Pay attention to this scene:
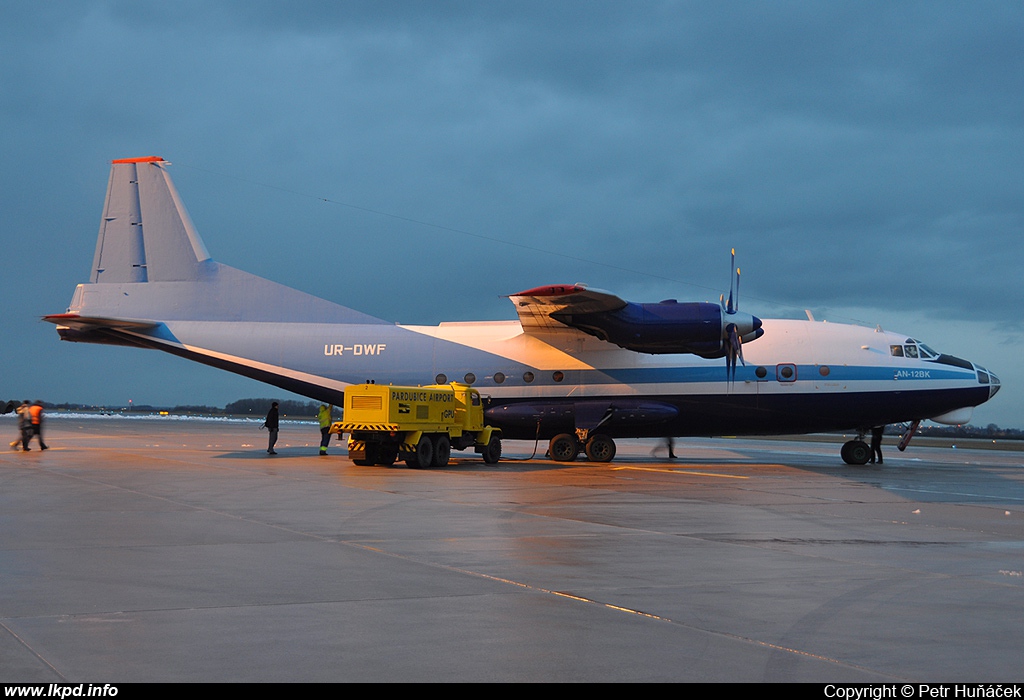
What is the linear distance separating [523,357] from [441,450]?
443 cm

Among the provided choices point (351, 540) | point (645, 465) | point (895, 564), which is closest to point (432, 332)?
point (645, 465)

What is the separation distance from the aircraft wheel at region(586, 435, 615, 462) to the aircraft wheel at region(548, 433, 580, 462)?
58 cm

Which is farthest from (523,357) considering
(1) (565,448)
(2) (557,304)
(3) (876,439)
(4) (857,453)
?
(3) (876,439)

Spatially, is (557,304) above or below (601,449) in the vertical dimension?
above

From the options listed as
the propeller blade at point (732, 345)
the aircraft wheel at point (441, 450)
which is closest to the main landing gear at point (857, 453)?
the propeller blade at point (732, 345)

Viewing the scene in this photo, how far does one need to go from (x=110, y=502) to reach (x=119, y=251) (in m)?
16.7

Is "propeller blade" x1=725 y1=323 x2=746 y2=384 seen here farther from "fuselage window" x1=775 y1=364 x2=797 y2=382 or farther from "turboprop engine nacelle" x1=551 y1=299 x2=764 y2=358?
"fuselage window" x1=775 y1=364 x2=797 y2=382

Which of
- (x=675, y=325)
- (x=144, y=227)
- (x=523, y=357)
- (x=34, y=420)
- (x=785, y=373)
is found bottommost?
(x=34, y=420)

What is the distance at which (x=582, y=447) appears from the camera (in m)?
28.8

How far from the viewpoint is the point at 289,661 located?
18.3 feet

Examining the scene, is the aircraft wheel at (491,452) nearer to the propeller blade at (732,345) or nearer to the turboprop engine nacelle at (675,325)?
the turboprop engine nacelle at (675,325)

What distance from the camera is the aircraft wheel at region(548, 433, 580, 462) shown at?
2853cm

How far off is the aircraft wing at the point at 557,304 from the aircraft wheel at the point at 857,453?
948 cm

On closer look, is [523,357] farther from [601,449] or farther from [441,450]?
[441,450]
